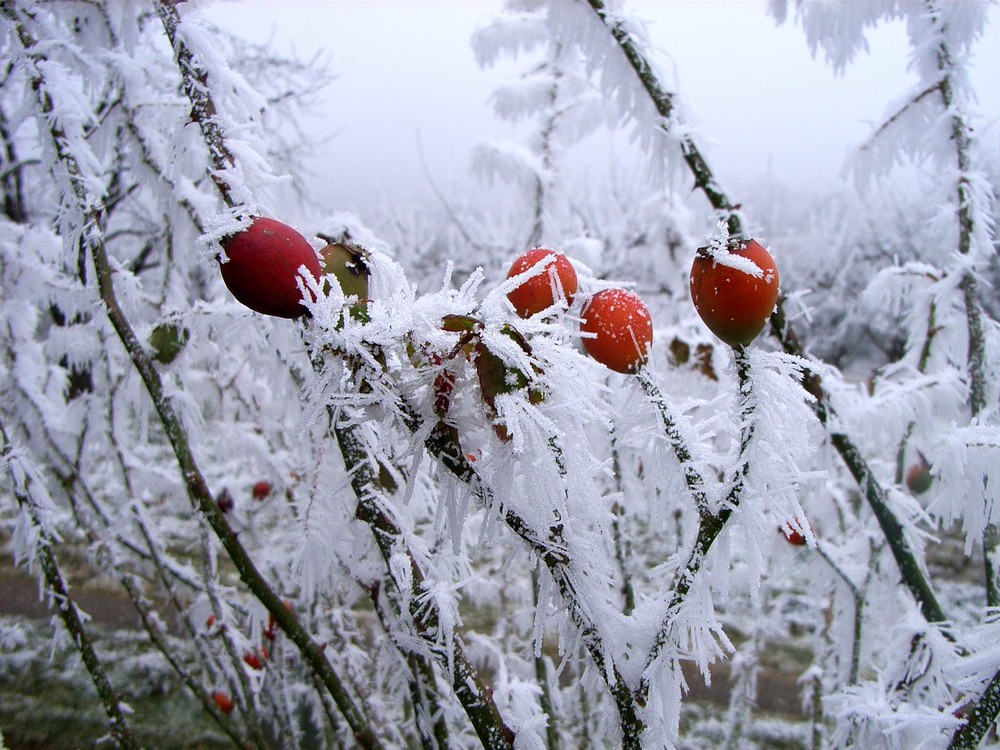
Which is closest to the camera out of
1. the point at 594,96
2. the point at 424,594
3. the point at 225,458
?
the point at 424,594

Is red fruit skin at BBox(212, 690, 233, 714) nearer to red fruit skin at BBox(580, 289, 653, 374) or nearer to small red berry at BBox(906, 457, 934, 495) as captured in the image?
red fruit skin at BBox(580, 289, 653, 374)

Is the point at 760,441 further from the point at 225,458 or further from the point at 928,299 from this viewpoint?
the point at 225,458

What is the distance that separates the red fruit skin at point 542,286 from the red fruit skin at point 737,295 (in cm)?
14

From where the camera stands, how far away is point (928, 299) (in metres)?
1.83

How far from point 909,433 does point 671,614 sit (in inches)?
61.5

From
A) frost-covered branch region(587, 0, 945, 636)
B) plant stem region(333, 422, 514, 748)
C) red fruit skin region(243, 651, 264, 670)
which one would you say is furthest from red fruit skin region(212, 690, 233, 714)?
frost-covered branch region(587, 0, 945, 636)

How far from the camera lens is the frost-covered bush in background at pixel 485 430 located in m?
0.49

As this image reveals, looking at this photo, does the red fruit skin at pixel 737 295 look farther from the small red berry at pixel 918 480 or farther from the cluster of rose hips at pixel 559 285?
the small red berry at pixel 918 480

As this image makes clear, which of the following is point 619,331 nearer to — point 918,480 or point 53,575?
point 53,575

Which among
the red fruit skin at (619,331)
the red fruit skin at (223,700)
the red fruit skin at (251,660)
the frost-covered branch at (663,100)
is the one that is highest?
the frost-covered branch at (663,100)

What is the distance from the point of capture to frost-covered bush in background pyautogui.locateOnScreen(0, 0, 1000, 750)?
493 millimetres

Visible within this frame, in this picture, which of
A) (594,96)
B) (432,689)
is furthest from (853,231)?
(432,689)

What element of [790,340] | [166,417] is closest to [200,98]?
[166,417]

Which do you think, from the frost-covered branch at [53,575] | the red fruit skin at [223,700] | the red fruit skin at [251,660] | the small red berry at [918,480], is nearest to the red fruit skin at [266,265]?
the frost-covered branch at [53,575]
